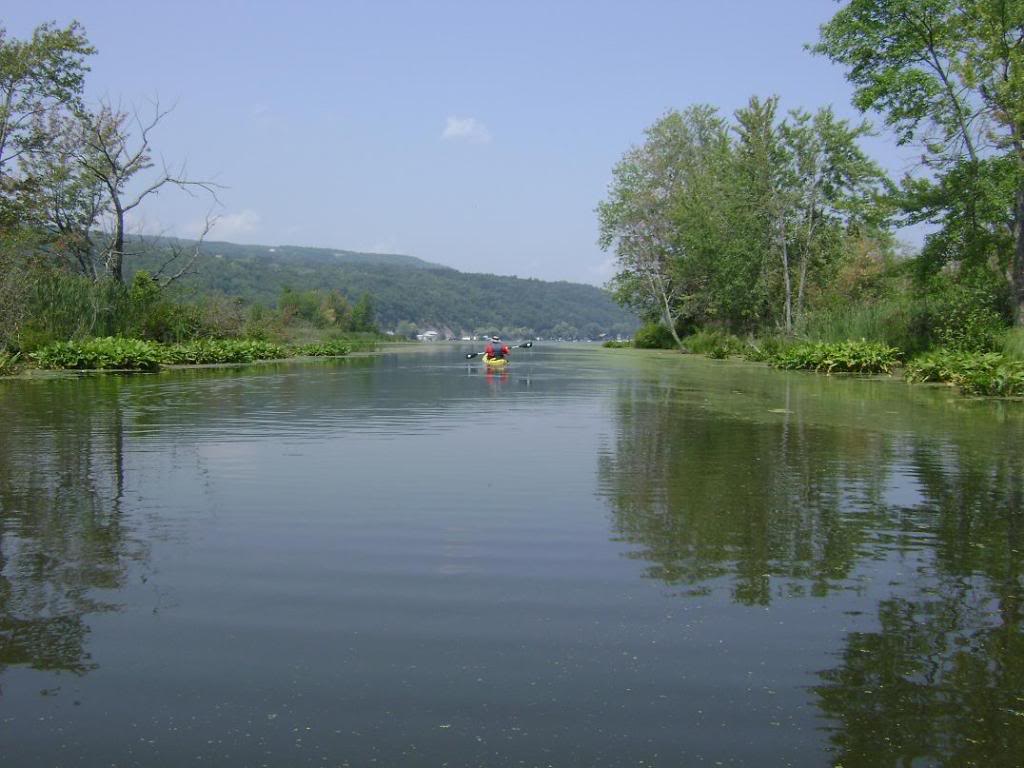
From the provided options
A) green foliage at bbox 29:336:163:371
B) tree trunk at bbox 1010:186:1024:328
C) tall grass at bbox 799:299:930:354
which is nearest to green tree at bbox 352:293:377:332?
green foliage at bbox 29:336:163:371

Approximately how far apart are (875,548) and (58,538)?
19.7 feet

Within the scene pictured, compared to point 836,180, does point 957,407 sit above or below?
below

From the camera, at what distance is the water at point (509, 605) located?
12.6 ft

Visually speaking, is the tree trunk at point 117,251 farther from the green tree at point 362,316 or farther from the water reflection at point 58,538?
the green tree at point 362,316

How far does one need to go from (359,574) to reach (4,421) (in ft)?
37.5

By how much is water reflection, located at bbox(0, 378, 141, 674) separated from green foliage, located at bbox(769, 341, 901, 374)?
2504 cm

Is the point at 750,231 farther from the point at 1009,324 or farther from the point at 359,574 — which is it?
the point at 359,574

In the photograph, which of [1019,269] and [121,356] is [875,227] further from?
[121,356]

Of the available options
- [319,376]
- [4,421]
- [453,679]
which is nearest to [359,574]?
[453,679]

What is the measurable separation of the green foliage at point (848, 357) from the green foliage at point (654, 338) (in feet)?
123

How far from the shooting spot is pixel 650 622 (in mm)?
5207

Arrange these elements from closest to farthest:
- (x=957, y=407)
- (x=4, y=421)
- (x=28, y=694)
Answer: (x=28, y=694), (x=4, y=421), (x=957, y=407)

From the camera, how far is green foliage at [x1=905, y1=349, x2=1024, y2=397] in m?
21.4

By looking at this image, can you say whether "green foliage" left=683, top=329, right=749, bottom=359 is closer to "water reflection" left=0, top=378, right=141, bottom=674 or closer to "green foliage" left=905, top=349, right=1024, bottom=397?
"green foliage" left=905, top=349, right=1024, bottom=397
